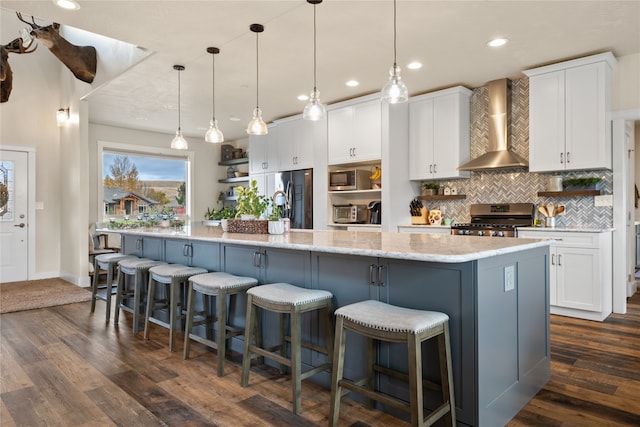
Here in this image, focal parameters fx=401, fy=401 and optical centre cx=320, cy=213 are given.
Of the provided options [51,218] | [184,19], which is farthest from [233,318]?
[51,218]

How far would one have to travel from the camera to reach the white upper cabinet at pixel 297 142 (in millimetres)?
6195

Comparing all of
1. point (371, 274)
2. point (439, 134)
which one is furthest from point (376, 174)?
point (371, 274)

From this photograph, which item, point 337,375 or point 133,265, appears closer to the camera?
point 337,375

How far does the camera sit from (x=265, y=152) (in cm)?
704

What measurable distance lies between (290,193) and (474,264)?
478 cm

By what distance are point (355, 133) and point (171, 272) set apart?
3.30 m

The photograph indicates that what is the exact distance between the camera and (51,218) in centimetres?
656

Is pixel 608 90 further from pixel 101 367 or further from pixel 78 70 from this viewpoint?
pixel 78 70

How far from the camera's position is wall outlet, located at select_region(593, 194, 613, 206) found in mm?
4219

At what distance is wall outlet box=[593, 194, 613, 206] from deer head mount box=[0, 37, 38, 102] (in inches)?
271

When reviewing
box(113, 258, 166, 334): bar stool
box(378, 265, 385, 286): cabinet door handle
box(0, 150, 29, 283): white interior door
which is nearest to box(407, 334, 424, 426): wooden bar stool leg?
box(378, 265, 385, 286): cabinet door handle

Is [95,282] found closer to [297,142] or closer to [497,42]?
[297,142]

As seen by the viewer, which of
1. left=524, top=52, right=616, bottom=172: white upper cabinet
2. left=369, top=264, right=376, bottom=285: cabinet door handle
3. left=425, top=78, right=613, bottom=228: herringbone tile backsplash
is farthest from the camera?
left=425, top=78, right=613, bottom=228: herringbone tile backsplash

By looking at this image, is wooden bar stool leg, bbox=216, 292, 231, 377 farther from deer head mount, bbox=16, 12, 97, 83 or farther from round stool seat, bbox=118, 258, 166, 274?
deer head mount, bbox=16, 12, 97, 83
